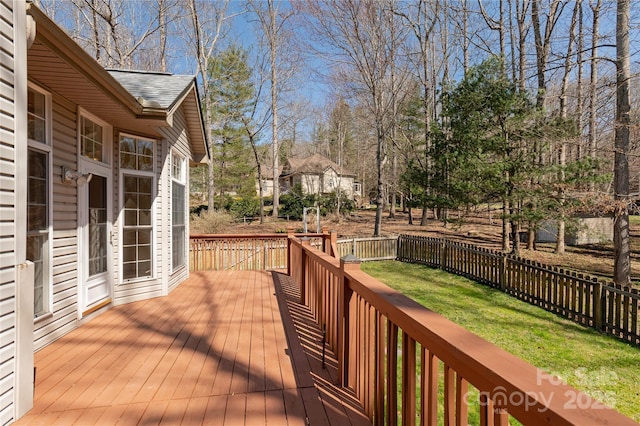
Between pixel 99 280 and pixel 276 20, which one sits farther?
pixel 276 20

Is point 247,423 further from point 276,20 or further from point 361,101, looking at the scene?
point 276,20

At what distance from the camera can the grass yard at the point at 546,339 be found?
3576 millimetres

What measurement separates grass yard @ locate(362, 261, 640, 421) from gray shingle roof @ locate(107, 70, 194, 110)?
538 centimetres

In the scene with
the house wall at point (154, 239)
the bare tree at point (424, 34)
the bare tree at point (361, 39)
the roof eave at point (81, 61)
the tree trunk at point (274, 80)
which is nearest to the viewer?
the roof eave at point (81, 61)

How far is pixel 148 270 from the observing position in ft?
16.3

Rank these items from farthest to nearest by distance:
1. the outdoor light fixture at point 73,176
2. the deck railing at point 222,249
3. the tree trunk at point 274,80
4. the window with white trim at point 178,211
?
the tree trunk at point 274,80 → the deck railing at point 222,249 → the window with white trim at point 178,211 → the outdoor light fixture at point 73,176

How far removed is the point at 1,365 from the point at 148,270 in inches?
119

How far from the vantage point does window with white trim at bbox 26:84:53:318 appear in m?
2.95

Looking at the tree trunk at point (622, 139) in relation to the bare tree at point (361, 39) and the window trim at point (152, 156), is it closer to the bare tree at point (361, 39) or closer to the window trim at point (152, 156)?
the bare tree at point (361, 39)

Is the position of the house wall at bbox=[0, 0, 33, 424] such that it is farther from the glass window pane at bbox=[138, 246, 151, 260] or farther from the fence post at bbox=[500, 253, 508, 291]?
the fence post at bbox=[500, 253, 508, 291]

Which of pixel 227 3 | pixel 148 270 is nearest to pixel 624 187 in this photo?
pixel 148 270

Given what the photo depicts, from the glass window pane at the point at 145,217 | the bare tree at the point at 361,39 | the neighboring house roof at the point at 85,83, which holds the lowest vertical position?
the glass window pane at the point at 145,217

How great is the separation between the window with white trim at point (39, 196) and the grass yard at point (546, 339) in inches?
209

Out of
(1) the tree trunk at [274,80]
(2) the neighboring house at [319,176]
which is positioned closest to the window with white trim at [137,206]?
(1) the tree trunk at [274,80]
